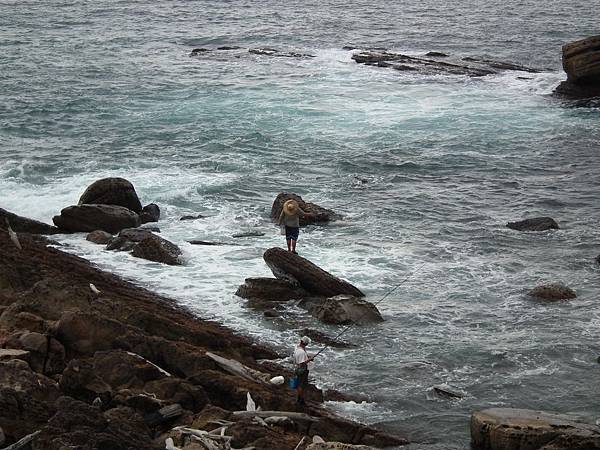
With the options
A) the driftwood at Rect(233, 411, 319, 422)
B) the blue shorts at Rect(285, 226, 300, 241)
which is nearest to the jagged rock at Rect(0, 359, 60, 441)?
the driftwood at Rect(233, 411, 319, 422)

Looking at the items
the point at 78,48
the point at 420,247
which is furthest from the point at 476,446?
the point at 78,48

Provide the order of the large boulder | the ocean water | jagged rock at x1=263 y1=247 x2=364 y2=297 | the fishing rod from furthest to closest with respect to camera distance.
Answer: the large boulder < jagged rock at x1=263 y1=247 x2=364 y2=297 < the fishing rod < the ocean water

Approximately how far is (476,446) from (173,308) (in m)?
6.91

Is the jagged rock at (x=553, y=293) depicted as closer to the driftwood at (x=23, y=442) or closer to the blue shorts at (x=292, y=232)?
the blue shorts at (x=292, y=232)

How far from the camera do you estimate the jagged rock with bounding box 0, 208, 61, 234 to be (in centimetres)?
2200

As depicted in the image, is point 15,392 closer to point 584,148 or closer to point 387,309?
point 387,309

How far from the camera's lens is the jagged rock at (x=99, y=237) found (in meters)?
21.9

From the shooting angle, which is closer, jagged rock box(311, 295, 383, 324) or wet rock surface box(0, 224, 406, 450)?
wet rock surface box(0, 224, 406, 450)

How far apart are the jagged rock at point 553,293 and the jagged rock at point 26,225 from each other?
11074mm

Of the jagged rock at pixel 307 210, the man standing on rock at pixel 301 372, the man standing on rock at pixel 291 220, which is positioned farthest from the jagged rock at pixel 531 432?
the jagged rock at pixel 307 210

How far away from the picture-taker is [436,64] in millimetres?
44562

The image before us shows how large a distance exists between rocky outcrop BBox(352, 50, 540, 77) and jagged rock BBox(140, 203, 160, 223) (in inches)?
847

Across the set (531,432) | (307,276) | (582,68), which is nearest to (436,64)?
(582,68)

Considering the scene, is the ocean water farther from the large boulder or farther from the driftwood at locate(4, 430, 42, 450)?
the driftwood at locate(4, 430, 42, 450)
